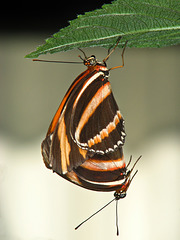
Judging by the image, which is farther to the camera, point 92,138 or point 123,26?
point 92,138

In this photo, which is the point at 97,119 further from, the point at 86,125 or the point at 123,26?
the point at 123,26

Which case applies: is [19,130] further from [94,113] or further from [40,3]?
[94,113]

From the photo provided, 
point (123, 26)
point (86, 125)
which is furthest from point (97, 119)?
point (123, 26)

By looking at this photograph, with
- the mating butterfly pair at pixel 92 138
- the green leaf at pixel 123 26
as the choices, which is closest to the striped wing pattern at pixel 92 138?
the mating butterfly pair at pixel 92 138

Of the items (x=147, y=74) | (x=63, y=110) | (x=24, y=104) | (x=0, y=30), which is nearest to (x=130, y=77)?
(x=147, y=74)

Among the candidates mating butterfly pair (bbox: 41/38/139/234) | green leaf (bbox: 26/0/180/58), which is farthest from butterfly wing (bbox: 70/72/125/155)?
green leaf (bbox: 26/0/180/58)

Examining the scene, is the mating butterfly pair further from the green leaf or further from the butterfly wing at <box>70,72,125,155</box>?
the green leaf
